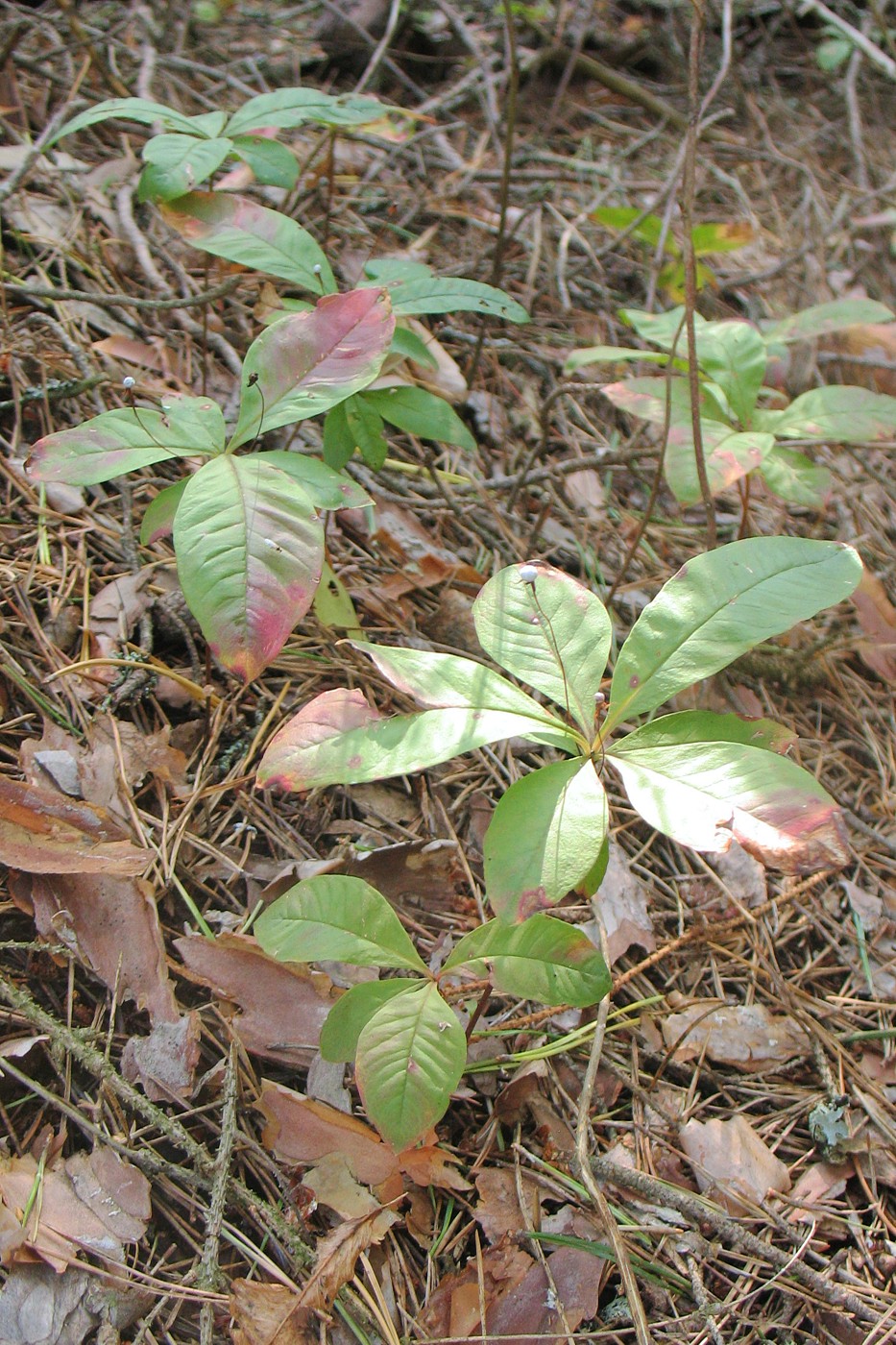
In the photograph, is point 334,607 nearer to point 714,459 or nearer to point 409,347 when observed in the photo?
point 409,347

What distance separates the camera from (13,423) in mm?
1808

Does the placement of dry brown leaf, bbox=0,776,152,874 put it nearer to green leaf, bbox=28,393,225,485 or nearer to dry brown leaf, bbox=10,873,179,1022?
dry brown leaf, bbox=10,873,179,1022

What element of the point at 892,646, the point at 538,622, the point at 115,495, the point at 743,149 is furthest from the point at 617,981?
the point at 743,149

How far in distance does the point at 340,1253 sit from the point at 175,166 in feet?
5.85

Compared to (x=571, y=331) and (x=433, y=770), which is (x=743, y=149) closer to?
(x=571, y=331)

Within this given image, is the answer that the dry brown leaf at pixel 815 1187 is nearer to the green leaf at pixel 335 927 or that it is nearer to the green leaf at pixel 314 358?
the green leaf at pixel 335 927

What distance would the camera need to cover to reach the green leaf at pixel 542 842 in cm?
106

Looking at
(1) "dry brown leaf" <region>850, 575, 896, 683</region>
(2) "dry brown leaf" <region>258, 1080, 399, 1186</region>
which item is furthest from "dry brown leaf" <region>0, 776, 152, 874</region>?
(1) "dry brown leaf" <region>850, 575, 896, 683</region>

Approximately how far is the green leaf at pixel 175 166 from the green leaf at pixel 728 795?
1306mm

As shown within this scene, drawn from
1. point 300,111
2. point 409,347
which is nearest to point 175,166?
point 300,111

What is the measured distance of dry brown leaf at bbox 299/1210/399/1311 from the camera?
1085 mm

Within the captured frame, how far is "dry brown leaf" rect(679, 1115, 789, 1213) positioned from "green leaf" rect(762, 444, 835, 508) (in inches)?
45.7

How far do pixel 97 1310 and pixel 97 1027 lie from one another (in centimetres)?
33

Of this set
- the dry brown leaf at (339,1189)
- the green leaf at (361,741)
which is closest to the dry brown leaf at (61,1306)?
the dry brown leaf at (339,1189)
